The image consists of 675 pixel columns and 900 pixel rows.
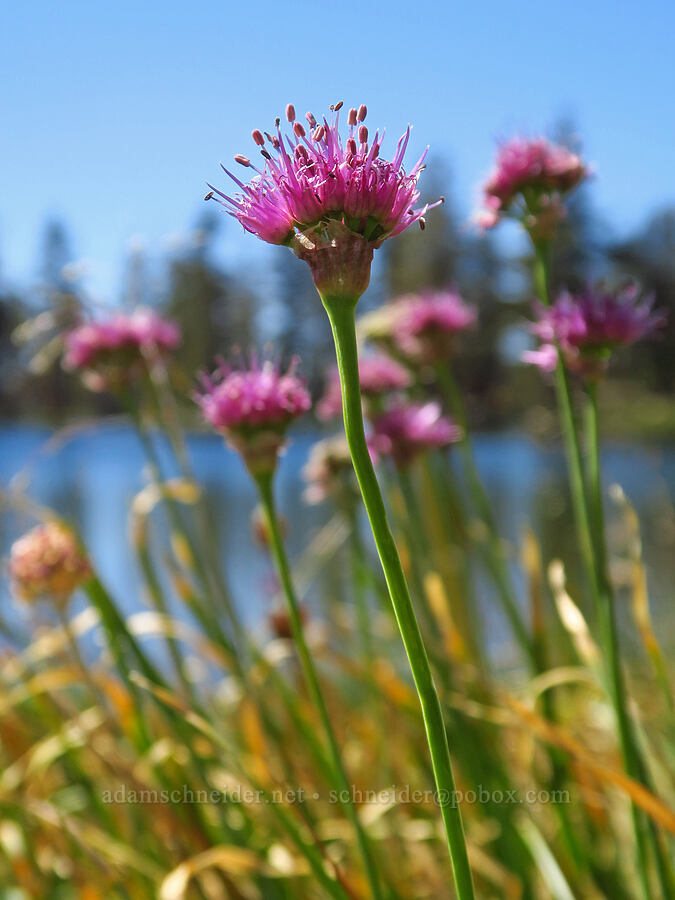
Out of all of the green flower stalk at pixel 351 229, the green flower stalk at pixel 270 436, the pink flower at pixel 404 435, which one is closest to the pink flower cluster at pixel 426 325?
the pink flower at pixel 404 435

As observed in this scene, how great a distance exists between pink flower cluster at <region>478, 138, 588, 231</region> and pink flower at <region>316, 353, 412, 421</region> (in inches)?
15.1

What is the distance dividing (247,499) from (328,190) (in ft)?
22.7

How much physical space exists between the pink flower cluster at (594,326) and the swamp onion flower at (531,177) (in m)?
0.11

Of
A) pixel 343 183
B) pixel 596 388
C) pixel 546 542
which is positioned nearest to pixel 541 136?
pixel 596 388

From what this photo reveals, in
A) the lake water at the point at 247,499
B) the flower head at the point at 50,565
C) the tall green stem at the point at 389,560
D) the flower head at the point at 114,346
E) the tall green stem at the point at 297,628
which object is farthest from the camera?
the lake water at the point at 247,499

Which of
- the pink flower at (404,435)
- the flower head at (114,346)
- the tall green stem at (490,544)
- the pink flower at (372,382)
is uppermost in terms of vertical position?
the flower head at (114,346)

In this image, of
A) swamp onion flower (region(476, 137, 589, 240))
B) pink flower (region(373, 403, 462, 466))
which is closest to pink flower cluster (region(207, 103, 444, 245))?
swamp onion flower (region(476, 137, 589, 240))

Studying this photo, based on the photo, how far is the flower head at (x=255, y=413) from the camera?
23.0 inches

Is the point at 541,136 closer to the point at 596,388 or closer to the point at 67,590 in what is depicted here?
the point at 596,388

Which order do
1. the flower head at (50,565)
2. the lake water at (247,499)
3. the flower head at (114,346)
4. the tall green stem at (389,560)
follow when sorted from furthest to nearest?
the lake water at (247,499) → the flower head at (114,346) → the flower head at (50,565) → the tall green stem at (389,560)

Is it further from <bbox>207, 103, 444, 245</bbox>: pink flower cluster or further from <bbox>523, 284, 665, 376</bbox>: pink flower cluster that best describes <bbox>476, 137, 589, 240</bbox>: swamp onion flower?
<bbox>207, 103, 444, 245</bbox>: pink flower cluster

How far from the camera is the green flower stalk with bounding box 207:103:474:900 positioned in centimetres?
34

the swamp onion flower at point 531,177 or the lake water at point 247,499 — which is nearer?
the swamp onion flower at point 531,177

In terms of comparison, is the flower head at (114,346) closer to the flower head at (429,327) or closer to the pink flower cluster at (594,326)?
the flower head at (429,327)
